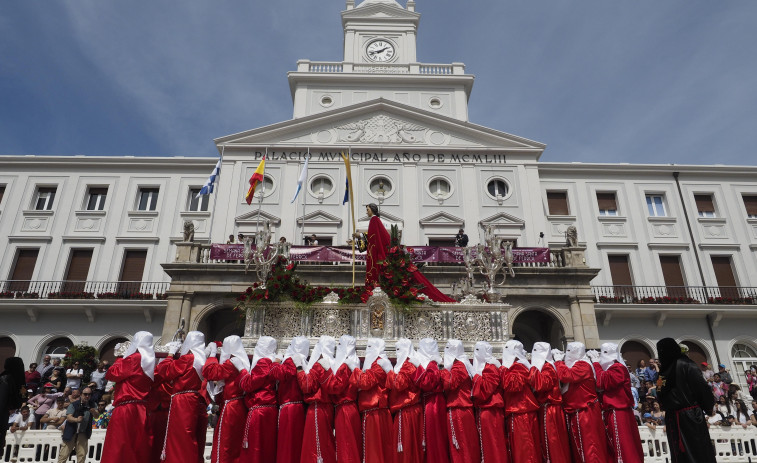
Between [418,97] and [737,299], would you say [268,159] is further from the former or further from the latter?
[737,299]

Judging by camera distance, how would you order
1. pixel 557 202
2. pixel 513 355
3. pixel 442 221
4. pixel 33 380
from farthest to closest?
pixel 557 202 < pixel 442 221 < pixel 33 380 < pixel 513 355

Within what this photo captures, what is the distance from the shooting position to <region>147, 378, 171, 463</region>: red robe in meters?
6.64

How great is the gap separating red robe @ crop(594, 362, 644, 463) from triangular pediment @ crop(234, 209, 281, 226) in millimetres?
17846

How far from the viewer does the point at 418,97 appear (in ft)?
92.3

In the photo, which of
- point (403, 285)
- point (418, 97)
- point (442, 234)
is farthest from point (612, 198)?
point (403, 285)

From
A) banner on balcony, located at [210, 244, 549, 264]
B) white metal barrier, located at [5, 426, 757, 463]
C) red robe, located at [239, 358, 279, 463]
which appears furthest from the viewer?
banner on balcony, located at [210, 244, 549, 264]

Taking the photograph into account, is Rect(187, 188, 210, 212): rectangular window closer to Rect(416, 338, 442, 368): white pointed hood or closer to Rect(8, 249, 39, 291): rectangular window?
Rect(8, 249, 39, 291): rectangular window

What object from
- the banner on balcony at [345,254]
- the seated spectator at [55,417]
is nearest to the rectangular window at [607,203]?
the banner on balcony at [345,254]

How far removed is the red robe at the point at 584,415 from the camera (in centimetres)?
661

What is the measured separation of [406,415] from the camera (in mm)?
6754

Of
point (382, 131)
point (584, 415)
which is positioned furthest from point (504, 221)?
point (584, 415)

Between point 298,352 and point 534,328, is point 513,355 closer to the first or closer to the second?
point 298,352

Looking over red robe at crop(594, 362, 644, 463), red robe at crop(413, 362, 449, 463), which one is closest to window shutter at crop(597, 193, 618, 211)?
red robe at crop(594, 362, 644, 463)

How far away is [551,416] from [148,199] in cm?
2327
